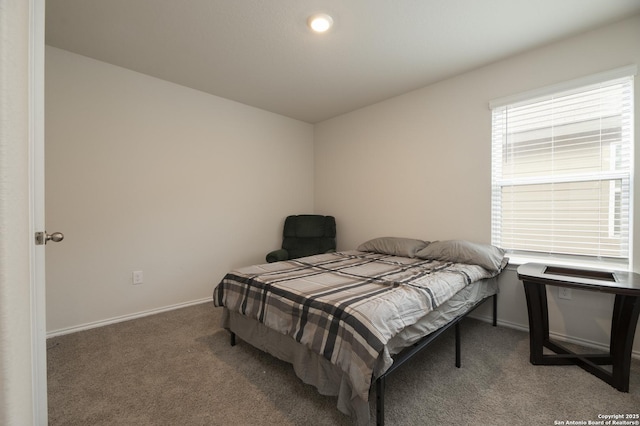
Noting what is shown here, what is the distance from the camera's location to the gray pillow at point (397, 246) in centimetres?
282

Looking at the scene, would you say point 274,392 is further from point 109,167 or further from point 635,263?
point 635,263

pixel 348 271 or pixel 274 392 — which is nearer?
pixel 274 392

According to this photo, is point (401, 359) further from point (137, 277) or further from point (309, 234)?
point (137, 277)

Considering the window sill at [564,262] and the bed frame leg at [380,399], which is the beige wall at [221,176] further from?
the bed frame leg at [380,399]

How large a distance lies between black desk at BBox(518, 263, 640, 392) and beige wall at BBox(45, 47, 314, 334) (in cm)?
298

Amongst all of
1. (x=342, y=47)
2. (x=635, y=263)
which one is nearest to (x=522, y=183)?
(x=635, y=263)

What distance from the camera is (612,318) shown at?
1.84m

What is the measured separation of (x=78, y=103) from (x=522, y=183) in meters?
4.09

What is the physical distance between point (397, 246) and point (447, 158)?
1084 mm

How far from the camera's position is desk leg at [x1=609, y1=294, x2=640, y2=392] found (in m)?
1.57

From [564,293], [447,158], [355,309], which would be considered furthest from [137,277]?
→ [564,293]

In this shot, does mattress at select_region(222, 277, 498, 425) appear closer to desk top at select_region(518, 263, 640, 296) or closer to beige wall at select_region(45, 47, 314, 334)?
desk top at select_region(518, 263, 640, 296)

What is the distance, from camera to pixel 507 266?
2.50m

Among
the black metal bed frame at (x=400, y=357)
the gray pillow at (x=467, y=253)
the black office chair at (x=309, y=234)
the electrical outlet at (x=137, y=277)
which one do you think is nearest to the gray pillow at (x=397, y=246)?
the gray pillow at (x=467, y=253)
